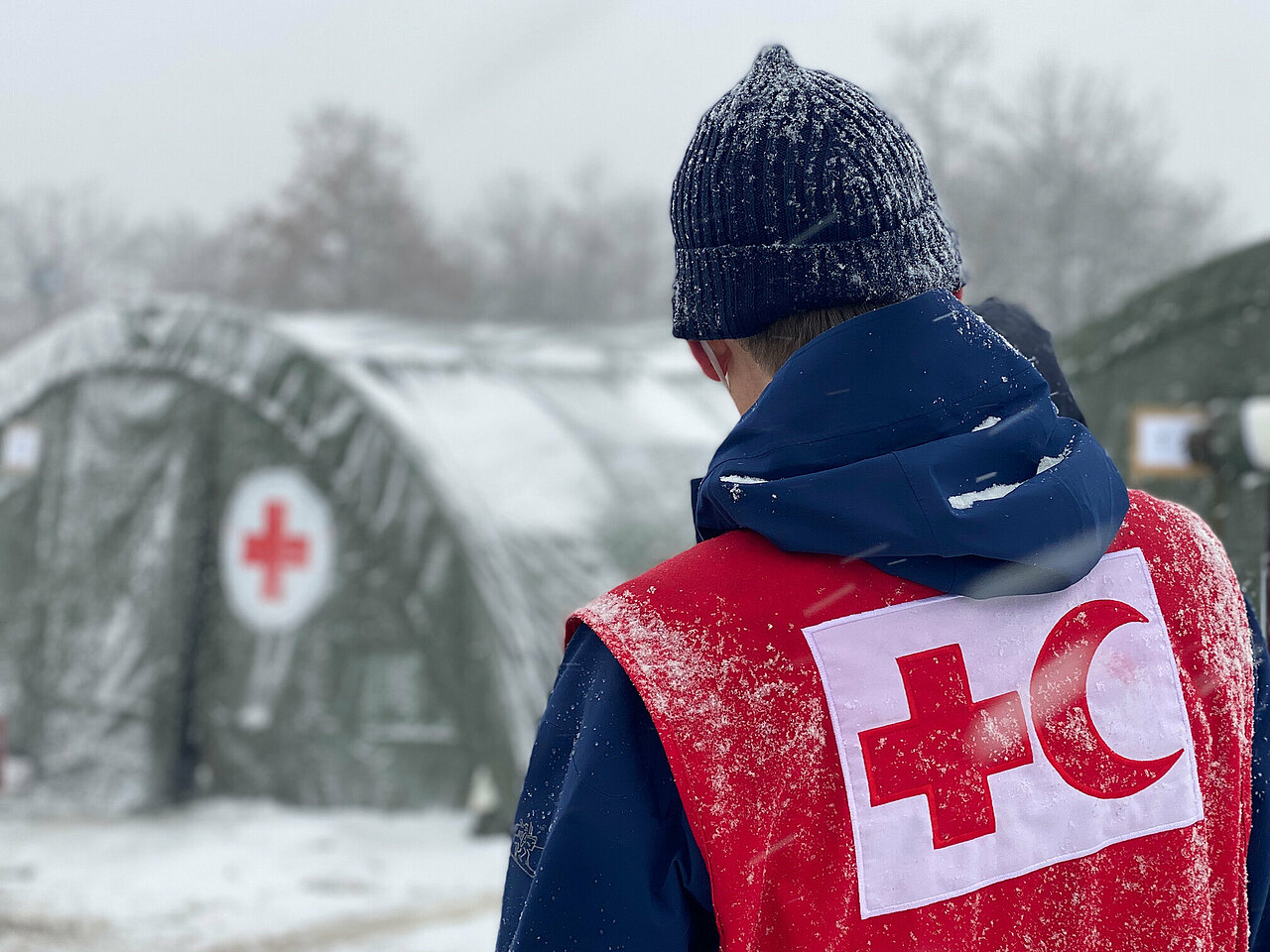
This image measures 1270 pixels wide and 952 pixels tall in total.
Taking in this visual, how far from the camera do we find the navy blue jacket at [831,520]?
2.93 feet

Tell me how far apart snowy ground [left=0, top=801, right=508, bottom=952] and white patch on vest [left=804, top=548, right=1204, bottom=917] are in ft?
11.9

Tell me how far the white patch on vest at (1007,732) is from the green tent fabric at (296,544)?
4.21 meters

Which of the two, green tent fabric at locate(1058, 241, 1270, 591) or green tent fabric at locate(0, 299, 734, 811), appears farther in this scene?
green tent fabric at locate(1058, 241, 1270, 591)

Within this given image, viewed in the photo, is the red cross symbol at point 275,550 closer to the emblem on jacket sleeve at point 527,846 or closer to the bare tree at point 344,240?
the emblem on jacket sleeve at point 527,846

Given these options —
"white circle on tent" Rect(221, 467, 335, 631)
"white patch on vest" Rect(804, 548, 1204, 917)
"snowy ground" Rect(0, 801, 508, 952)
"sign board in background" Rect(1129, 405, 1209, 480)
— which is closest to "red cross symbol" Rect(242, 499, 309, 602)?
"white circle on tent" Rect(221, 467, 335, 631)

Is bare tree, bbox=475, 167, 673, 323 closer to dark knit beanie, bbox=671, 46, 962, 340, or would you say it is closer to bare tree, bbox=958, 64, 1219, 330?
bare tree, bbox=958, 64, 1219, 330

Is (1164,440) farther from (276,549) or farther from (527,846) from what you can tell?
(527,846)

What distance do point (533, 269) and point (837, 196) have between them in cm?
3438

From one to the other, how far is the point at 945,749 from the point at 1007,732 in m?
0.06

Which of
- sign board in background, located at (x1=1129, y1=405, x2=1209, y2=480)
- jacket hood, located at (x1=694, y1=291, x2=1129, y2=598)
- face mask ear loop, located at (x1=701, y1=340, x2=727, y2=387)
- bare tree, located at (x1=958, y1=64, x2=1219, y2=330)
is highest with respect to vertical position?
bare tree, located at (x1=958, y1=64, x2=1219, y2=330)

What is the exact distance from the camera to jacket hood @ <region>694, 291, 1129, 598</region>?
2.96 ft

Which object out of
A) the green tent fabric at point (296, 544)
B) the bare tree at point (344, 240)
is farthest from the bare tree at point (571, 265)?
the green tent fabric at point (296, 544)

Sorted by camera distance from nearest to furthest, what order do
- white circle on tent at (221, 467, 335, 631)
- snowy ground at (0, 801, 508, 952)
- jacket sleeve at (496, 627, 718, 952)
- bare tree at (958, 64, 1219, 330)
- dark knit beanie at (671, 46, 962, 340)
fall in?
jacket sleeve at (496, 627, 718, 952)
dark knit beanie at (671, 46, 962, 340)
snowy ground at (0, 801, 508, 952)
white circle on tent at (221, 467, 335, 631)
bare tree at (958, 64, 1219, 330)

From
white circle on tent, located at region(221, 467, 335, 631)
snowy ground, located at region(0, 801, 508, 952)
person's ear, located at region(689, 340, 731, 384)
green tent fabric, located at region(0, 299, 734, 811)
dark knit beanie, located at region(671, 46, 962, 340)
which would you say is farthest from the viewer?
white circle on tent, located at region(221, 467, 335, 631)
